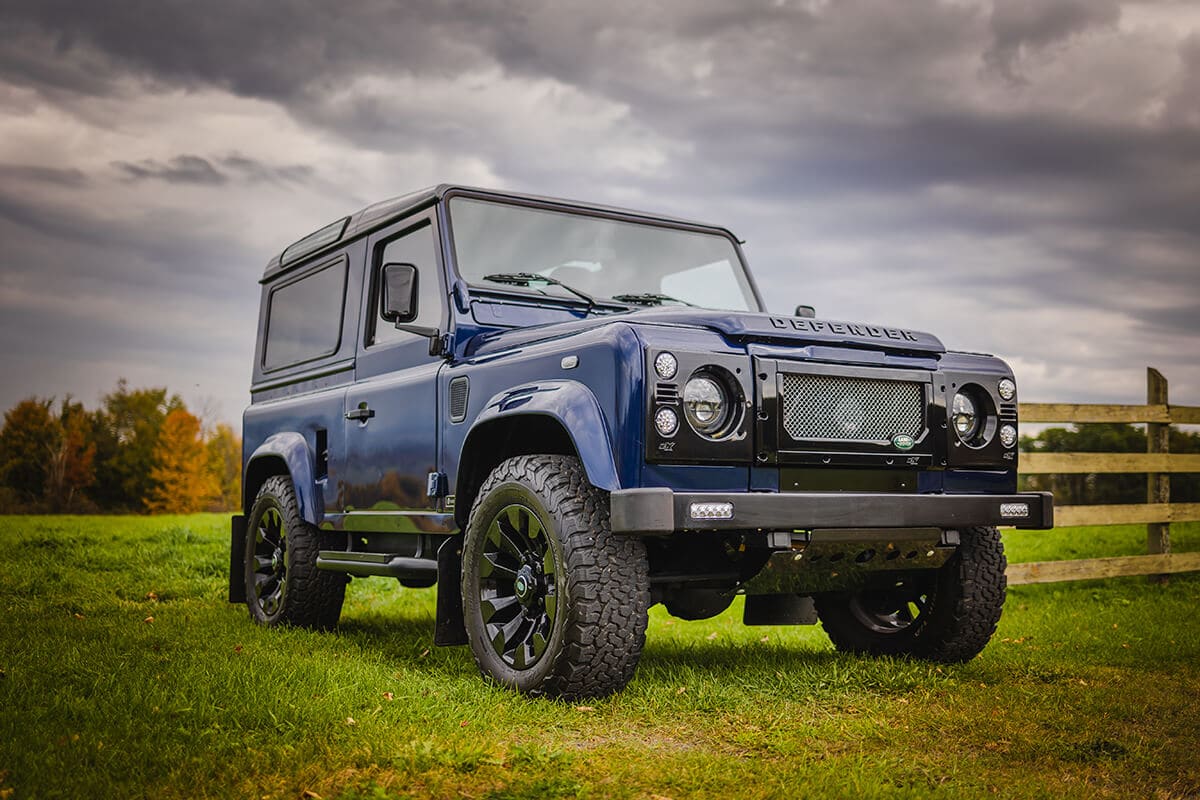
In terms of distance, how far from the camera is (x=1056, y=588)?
982cm

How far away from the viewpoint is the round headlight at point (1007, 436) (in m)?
5.28

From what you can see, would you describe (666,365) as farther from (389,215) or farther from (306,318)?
(306,318)

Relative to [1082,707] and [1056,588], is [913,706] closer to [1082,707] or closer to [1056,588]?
[1082,707]

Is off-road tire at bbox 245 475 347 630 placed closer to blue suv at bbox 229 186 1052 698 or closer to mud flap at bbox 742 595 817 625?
blue suv at bbox 229 186 1052 698

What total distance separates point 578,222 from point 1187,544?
27.5ft

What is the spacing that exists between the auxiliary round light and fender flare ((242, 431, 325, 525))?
325 centimetres

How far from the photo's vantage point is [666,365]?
14.3ft

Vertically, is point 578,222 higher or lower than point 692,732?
higher

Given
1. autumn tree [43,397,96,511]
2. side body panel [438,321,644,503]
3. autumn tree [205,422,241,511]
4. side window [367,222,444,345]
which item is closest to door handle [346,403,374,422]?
side window [367,222,444,345]

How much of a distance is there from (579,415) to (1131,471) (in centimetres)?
725

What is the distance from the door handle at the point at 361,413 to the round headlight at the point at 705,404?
249 centimetres

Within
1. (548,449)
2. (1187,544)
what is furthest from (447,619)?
(1187,544)

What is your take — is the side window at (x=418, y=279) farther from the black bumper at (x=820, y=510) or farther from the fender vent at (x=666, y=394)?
the black bumper at (x=820, y=510)

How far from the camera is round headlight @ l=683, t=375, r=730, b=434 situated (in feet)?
14.6
